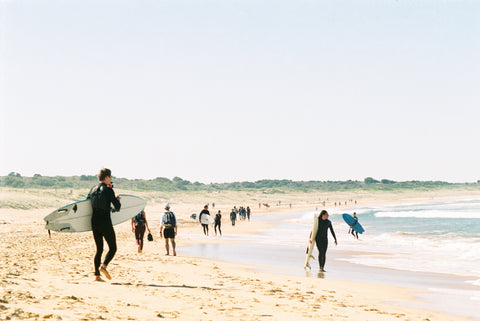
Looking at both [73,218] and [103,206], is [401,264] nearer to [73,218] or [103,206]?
[73,218]

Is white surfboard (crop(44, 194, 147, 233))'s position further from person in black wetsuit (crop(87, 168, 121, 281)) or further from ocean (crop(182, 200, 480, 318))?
ocean (crop(182, 200, 480, 318))

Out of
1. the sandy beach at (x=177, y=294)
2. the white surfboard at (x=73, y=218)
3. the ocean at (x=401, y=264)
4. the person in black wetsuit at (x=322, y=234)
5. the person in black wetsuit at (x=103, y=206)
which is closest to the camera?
the sandy beach at (x=177, y=294)

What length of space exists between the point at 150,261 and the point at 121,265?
5.41 feet

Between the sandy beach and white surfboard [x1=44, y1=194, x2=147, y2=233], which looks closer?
the sandy beach

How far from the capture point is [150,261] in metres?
13.4

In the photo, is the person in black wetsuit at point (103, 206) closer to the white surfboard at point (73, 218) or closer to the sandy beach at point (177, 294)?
the sandy beach at point (177, 294)

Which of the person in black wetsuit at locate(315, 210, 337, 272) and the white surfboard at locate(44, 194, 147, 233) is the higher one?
the white surfboard at locate(44, 194, 147, 233)

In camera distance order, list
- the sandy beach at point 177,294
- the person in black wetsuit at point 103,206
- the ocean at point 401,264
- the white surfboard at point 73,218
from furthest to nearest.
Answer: the ocean at point 401,264
the white surfboard at point 73,218
the person in black wetsuit at point 103,206
the sandy beach at point 177,294

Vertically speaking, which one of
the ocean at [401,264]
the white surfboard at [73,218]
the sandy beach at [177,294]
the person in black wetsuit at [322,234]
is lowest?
the ocean at [401,264]

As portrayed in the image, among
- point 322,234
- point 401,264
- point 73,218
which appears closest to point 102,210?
point 73,218

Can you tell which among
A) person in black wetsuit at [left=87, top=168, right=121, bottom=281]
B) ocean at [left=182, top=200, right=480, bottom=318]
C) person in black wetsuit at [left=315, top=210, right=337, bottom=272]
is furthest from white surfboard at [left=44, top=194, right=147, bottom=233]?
person in black wetsuit at [left=315, top=210, right=337, bottom=272]

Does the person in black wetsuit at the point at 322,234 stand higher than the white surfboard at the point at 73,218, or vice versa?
the white surfboard at the point at 73,218

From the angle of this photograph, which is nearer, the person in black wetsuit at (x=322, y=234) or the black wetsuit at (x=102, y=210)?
the black wetsuit at (x=102, y=210)

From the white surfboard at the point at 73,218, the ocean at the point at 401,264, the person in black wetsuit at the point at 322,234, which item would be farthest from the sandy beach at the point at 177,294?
the person in black wetsuit at the point at 322,234
